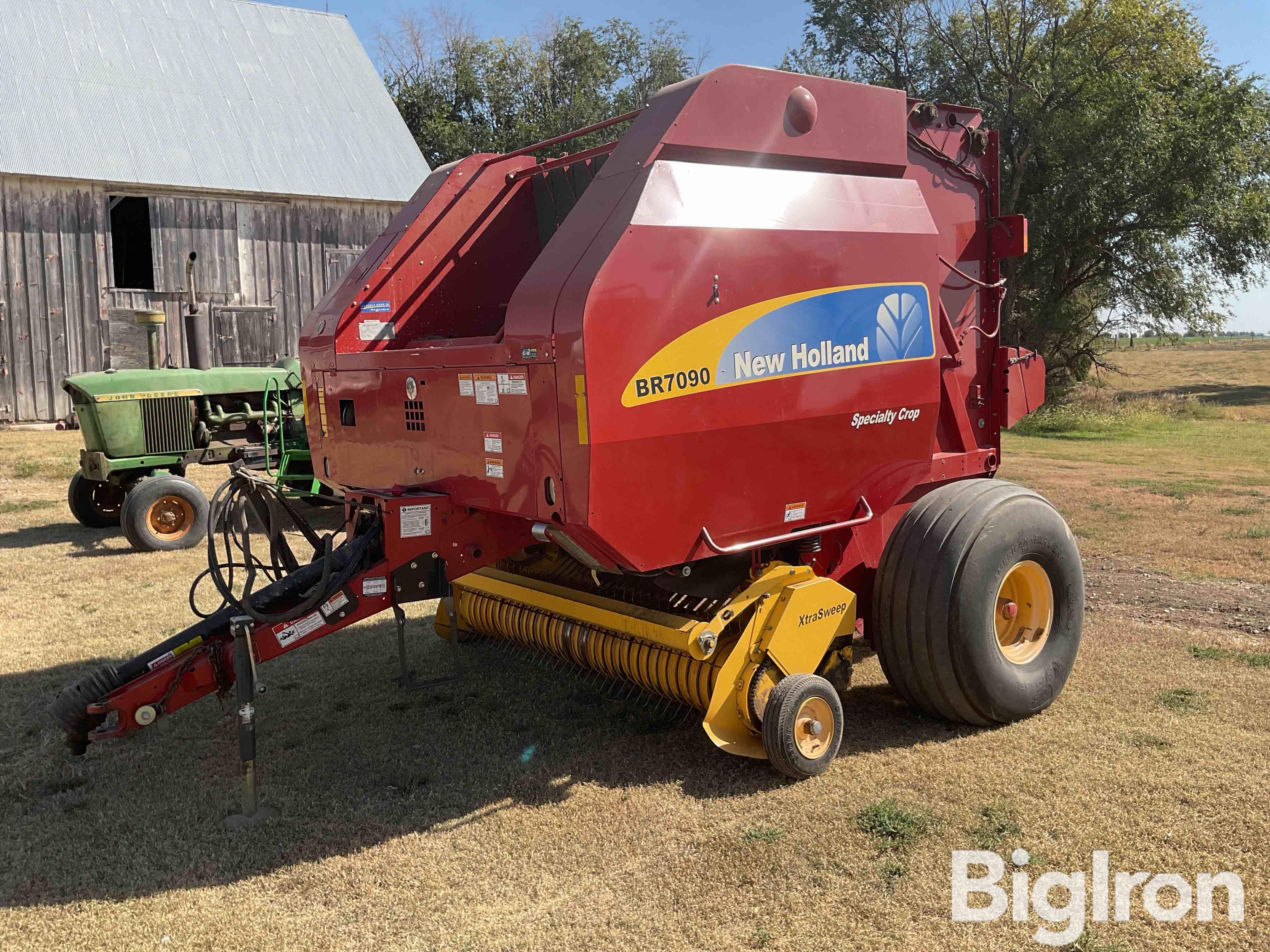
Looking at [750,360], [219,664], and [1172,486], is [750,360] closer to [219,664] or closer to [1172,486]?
[219,664]

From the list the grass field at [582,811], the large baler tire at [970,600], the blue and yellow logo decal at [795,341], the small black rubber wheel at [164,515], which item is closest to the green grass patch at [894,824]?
the grass field at [582,811]

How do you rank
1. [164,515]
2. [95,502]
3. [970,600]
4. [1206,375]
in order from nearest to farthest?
[970,600] → [164,515] → [95,502] → [1206,375]

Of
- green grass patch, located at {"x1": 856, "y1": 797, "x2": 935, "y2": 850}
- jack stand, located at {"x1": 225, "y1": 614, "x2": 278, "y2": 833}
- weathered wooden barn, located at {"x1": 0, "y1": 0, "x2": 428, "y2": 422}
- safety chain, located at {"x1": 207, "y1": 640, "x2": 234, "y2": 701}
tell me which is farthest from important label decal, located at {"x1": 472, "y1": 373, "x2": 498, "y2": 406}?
weathered wooden barn, located at {"x1": 0, "y1": 0, "x2": 428, "y2": 422}

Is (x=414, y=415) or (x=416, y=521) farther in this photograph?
(x=414, y=415)

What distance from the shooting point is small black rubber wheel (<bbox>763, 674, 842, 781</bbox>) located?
12.5 ft

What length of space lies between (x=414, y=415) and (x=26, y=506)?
25.9ft

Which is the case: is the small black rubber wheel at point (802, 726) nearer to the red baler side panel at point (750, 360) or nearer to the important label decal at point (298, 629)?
the red baler side panel at point (750, 360)

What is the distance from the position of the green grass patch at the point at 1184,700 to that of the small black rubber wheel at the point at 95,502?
8109 mm

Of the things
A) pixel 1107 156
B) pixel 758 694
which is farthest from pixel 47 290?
pixel 1107 156

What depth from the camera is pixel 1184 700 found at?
463cm

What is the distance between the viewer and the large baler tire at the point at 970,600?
4172mm

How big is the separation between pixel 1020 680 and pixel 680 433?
78.5 inches

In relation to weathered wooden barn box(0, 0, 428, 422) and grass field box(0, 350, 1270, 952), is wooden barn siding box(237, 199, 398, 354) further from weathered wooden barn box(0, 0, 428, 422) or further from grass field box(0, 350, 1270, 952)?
grass field box(0, 350, 1270, 952)

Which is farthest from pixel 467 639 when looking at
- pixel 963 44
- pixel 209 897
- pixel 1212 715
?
pixel 963 44
